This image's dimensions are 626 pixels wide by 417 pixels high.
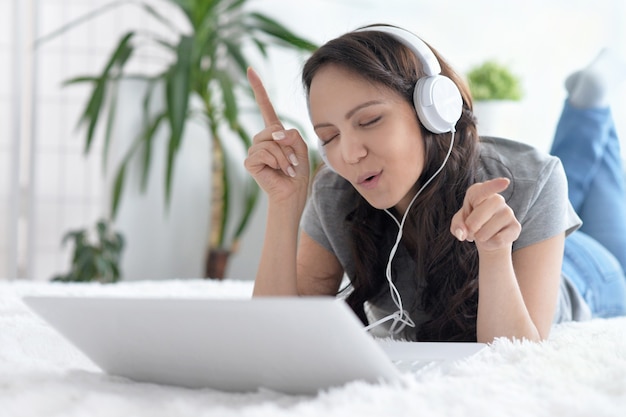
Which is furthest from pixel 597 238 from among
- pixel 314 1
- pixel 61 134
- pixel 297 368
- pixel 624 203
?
pixel 61 134

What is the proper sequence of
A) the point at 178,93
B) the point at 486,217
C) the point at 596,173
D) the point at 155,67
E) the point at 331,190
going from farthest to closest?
the point at 155,67 < the point at 178,93 < the point at 596,173 < the point at 331,190 < the point at 486,217

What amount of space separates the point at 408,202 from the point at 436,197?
0.23ft

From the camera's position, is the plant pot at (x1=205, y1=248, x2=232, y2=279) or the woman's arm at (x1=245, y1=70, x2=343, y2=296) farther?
the plant pot at (x1=205, y1=248, x2=232, y2=279)

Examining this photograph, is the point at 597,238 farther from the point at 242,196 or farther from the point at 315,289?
the point at 242,196

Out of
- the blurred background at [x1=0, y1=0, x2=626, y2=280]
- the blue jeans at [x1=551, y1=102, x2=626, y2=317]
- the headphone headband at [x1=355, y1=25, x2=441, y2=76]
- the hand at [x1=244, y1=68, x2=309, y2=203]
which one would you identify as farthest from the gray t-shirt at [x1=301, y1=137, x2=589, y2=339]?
the blurred background at [x1=0, y1=0, x2=626, y2=280]

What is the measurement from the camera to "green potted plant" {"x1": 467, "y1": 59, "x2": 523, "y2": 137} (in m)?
2.36

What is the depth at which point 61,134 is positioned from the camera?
135 inches

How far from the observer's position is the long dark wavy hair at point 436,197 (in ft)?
3.56

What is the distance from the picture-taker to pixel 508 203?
1.13m

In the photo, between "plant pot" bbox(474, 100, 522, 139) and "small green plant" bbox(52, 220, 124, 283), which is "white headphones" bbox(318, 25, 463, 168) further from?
"small green plant" bbox(52, 220, 124, 283)

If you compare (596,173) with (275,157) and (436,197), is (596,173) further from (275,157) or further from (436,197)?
(275,157)

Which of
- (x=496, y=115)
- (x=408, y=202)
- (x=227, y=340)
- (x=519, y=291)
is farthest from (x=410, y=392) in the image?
(x=496, y=115)

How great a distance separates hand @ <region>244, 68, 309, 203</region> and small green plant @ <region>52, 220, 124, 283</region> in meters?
1.63

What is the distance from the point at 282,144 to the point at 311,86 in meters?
0.14
